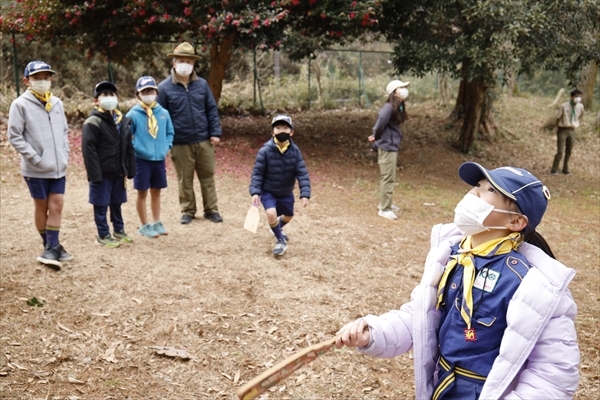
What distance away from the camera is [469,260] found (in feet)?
7.55

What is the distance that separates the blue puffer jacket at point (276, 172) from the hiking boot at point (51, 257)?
207cm

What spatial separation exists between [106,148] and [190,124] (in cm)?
157

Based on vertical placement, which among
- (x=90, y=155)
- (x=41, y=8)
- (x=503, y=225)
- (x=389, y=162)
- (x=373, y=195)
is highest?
(x=41, y=8)

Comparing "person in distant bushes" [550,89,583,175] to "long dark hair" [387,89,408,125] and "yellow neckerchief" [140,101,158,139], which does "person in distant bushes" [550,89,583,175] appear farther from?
"yellow neckerchief" [140,101,158,139]

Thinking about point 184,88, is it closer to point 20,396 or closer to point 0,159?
point 20,396

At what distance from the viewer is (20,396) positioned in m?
3.88

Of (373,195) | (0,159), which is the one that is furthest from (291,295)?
(0,159)

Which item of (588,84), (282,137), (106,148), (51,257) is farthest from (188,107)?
(588,84)

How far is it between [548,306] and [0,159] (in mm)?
11439

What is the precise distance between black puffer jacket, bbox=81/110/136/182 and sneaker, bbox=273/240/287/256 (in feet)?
5.83

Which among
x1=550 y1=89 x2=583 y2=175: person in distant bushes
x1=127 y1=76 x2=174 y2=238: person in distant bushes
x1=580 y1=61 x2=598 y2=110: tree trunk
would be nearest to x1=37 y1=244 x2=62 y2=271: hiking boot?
x1=127 y1=76 x2=174 y2=238: person in distant bushes

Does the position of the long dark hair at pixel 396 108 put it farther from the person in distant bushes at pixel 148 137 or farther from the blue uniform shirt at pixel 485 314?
the blue uniform shirt at pixel 485 314

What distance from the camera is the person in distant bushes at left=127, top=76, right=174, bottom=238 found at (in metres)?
6.73

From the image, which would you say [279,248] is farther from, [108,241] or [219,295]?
[108,241]
